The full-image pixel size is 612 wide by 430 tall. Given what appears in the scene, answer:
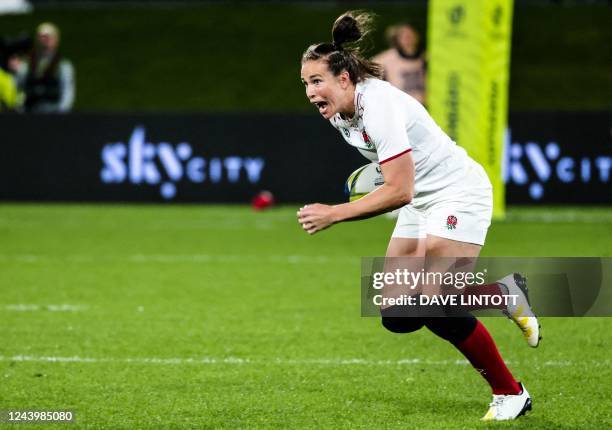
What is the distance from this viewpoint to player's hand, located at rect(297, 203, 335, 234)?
4547 mm

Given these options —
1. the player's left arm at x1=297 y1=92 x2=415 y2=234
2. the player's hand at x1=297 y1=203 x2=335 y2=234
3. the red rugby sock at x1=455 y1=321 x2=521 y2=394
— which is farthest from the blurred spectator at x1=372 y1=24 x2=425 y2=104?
the player's hand at x1=297 y1=203 x2=335 y2=234

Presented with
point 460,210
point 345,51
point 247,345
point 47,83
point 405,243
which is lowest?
point 47,83

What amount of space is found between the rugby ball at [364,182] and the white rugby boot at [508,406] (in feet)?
3.58

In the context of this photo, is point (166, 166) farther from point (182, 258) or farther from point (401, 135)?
point (401, 135)

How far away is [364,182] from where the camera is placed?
16.6 ft

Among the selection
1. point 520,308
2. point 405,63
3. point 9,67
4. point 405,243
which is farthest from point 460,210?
point 9,67

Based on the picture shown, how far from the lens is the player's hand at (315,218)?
14.9 ft

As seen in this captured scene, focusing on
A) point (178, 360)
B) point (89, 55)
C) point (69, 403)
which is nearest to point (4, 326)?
point (178, 360)

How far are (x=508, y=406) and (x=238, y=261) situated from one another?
18.4 ft

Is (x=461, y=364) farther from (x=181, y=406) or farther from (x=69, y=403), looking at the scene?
(x=69, y=403)

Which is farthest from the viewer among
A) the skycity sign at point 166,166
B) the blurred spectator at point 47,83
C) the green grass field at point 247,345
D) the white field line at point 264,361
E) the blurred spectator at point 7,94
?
the blurred spectator at point 7,94

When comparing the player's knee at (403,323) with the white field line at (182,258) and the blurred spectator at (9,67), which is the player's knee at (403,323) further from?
the blurred spectator at (9,67)

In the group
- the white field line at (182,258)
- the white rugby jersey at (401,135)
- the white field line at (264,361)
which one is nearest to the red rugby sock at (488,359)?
the white rugby jersey at (401,135)

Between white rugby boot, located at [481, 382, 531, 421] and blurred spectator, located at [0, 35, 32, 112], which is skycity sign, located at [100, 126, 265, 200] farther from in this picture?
white rugby boot, located at [481, 382, 531, 421]
